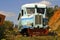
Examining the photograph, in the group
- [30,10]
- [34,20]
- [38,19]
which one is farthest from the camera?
[30,10]

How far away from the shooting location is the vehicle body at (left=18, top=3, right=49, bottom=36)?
24.9m

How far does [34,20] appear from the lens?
82.4 feet

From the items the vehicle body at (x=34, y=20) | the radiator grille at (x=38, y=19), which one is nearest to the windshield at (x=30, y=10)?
the vehicle body at (x=34, y=20)

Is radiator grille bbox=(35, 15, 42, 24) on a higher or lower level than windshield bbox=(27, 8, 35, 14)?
lower

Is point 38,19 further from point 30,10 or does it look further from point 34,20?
point 30,10

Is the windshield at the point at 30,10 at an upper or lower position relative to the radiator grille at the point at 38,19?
upper

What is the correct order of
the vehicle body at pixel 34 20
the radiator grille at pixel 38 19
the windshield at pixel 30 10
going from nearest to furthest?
the vehicle body at pixel 34 20
the radiator grille at pixel 38 19
the windshield at pixel 30 10

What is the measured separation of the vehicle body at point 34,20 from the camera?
24.9 meters

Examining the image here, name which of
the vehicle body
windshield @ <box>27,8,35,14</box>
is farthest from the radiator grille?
windshield @ <box>27,8,35,14</box>

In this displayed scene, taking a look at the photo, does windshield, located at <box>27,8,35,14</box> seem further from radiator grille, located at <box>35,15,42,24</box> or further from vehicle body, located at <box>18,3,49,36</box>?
radiator grille, located at <box>35,15,42,24</box>

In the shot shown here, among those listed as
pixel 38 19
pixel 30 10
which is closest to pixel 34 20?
pixel 38 19

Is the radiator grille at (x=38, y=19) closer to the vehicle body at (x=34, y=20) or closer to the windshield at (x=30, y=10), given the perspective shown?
the vehicle body at (x=34, y=20)

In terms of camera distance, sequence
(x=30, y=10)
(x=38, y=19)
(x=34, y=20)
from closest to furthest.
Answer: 1. (x=34, y=20)
2. (x=38, y=19)
3. (x=30, y=10)

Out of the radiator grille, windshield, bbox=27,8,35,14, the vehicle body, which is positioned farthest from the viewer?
windshield, bbox=27,8,35,14
